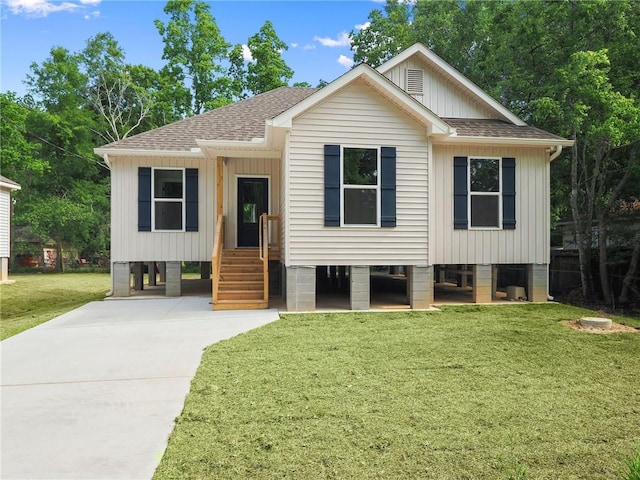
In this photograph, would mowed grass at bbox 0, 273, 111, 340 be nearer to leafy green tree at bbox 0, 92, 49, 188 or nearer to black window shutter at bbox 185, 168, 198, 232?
black window shutter at bbox 185, 168, 198, 232

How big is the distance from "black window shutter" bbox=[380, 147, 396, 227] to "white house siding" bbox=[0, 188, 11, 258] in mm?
16288

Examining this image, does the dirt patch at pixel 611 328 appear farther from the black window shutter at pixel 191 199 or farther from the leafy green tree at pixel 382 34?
the leafy green tree at pixel 382 34

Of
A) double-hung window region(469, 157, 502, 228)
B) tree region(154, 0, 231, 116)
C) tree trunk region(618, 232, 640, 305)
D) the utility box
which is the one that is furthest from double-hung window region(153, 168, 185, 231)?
tree region(154, 0, 231, 116)

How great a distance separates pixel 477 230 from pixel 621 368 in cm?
493

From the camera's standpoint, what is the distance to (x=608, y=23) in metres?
9.41

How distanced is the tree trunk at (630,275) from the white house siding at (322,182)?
534cm

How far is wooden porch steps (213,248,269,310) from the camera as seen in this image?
8.25 m

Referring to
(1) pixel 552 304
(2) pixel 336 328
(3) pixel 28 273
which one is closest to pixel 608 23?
(1) pixel 552 304

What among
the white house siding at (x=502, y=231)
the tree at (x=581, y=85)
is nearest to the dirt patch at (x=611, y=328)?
the white house siding at (x=502, y=231)

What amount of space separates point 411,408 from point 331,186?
526 cm

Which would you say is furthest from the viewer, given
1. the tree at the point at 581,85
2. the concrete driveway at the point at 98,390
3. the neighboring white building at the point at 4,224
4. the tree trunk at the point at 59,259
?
the tree trunk at the point at 59,259

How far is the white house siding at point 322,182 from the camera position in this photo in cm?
789

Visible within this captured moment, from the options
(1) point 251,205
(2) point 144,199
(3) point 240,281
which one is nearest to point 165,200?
(2) point 144,199

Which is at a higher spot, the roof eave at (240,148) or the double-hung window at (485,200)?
the roof eave at (240,148)
